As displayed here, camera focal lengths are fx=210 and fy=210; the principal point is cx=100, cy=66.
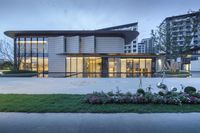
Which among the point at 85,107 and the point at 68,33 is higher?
the point at 68,33

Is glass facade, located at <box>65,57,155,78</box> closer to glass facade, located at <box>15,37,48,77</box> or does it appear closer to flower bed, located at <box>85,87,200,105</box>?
glass facade, located at <box>15,37,48,77</box>

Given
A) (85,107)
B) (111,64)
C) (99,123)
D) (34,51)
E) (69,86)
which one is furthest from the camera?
(34,51)

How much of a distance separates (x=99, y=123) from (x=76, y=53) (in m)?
23.9

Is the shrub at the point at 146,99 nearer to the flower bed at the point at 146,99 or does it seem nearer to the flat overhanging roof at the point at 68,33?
the flower bed at the point at 146,99

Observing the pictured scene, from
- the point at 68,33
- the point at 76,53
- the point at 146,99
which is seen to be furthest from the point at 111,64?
the point at 146,99

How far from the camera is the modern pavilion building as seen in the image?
1154 inches

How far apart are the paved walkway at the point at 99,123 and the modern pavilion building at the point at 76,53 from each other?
888 inches

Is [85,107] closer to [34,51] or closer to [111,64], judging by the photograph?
[111,64]

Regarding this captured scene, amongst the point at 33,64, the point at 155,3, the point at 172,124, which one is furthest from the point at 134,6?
the point at 33,64

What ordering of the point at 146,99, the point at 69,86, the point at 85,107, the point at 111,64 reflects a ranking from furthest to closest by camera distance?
1. the point at 111,64
2. the point at 69,86
3. the point at 146,99
4. the point at 85,107

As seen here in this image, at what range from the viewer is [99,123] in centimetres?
543

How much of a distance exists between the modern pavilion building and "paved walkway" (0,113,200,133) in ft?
74.0

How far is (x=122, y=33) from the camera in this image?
1204 inches

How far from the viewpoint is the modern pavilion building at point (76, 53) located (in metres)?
29.3
